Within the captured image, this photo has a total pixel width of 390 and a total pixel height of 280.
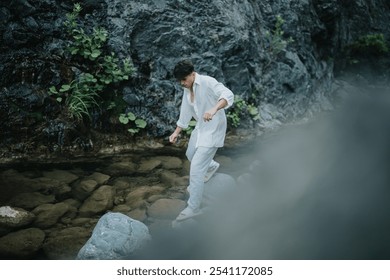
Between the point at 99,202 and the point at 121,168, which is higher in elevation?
the point at 121,168

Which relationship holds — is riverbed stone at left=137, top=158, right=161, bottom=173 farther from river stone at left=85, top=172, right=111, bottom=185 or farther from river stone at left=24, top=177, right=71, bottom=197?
river stone at left=24, top=177, right=71, bottom=197

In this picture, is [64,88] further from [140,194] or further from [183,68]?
[183,68]

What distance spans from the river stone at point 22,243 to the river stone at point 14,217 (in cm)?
17

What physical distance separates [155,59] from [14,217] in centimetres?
469

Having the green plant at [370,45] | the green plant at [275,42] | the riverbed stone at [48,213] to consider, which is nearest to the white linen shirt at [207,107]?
the riverbed stone at [48,213]

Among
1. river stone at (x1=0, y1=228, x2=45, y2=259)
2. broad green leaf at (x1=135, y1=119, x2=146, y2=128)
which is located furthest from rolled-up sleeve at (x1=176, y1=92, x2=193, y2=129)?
broad green leaf at (x1=135, y1=119, x2=146, y2=128)

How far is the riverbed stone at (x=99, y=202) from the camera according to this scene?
17.3ft

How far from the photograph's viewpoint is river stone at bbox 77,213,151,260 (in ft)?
13.8

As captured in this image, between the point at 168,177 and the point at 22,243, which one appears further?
the point at 168,177

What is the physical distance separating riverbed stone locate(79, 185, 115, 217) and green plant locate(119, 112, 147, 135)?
1.93 meters

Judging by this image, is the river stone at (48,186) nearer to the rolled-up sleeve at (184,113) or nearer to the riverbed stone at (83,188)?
the riverbed stone at (83,188)

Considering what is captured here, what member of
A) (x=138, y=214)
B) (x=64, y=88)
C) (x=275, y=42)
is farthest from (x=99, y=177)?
(x=275, y=42)

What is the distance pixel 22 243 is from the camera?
14.7 ft
